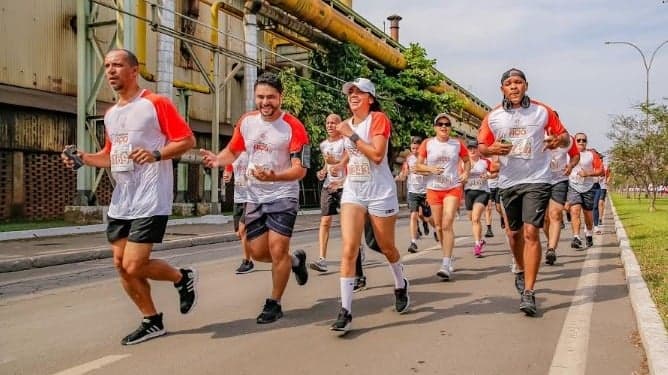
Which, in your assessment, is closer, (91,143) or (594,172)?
(594,172)

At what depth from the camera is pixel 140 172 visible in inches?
183

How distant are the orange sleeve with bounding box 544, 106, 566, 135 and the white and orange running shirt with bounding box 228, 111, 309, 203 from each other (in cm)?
216

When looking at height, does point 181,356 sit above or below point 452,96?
below

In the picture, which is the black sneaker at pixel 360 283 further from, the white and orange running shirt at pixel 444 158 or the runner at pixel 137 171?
the runner at pixel 137 171

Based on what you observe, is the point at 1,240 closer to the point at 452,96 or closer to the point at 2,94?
the point at 2,94

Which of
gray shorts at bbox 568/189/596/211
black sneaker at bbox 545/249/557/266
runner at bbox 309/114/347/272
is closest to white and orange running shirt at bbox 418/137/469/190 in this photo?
runner at bbox 309/114/347/272

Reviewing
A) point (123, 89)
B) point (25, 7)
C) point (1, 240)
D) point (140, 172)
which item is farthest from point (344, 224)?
point (25, 7)

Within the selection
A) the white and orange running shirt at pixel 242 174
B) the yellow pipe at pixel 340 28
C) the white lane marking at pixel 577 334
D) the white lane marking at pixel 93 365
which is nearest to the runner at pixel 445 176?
the white lane marking at pixel 577 334

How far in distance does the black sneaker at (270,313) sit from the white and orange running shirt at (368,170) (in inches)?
42.2

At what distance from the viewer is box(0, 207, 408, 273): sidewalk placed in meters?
9.73

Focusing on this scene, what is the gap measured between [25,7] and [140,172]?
13.5 meters

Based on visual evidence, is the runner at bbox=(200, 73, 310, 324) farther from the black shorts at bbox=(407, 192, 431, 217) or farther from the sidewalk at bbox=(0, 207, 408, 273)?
the black shorts at bbox=(407, 192, 431, 217)

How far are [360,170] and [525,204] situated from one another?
1.60 metres

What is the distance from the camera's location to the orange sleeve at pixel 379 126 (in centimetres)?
524
